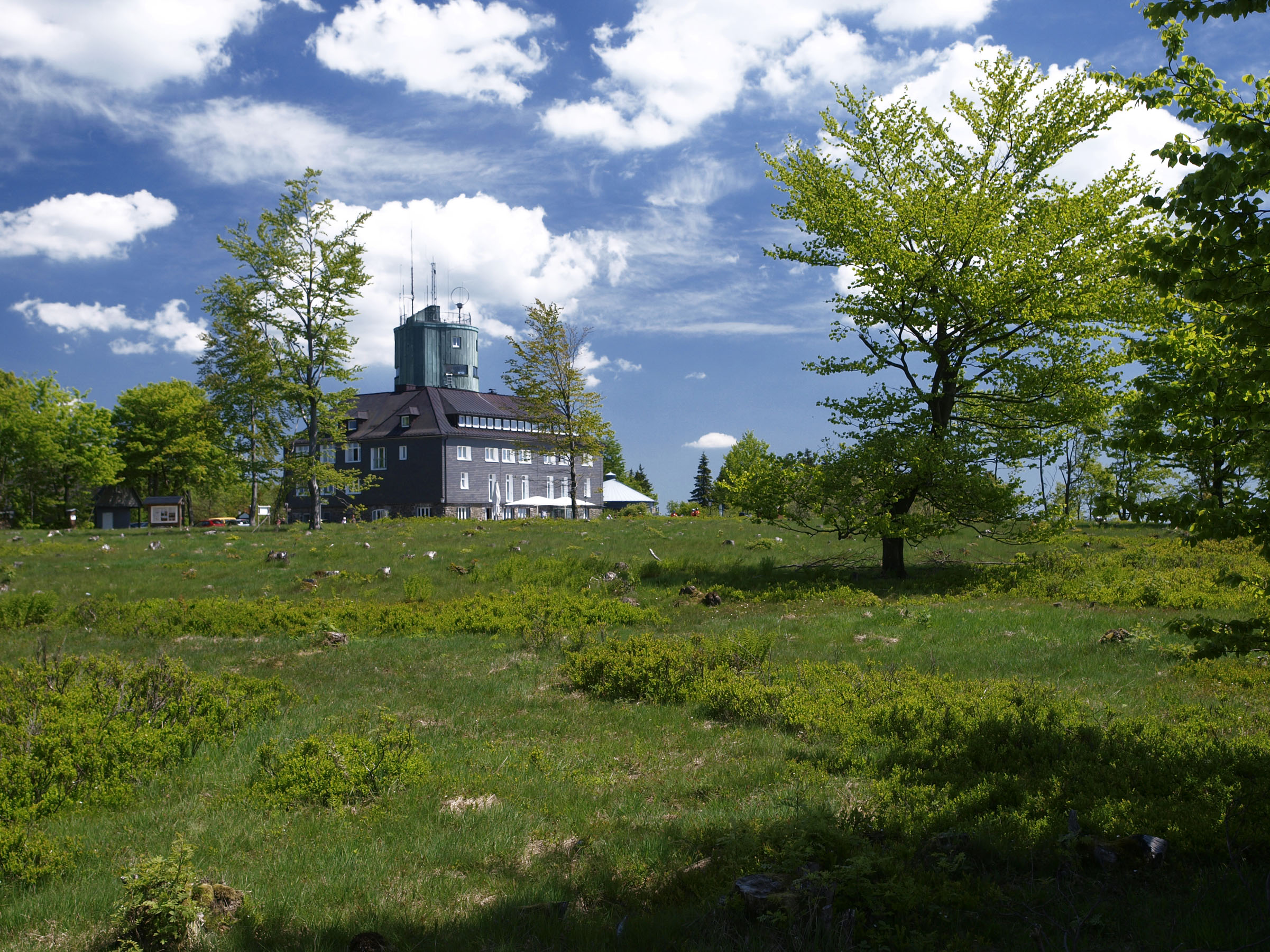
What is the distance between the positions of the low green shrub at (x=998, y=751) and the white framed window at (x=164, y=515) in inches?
2594

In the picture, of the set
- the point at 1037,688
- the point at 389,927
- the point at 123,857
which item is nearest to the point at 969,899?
the point at 389,927

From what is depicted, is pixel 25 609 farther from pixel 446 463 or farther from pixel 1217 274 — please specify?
pixel 446 463

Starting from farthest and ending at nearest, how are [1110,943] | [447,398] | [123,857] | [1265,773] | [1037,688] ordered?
1. [447,398]
2. [1037,688]
3. [1265,773]
4. [123,857]
5. [1110,943]

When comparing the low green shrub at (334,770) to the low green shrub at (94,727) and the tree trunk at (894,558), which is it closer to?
the low green shrub at (94,727)

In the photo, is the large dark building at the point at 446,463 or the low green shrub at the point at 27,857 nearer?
the low green shrub at the point at 27,857

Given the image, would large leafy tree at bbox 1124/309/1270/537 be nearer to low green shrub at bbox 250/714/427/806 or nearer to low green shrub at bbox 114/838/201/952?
low green shrub at bbox 250/714/427/806

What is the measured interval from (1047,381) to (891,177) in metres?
6.98

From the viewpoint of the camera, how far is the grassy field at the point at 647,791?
4617 millimetres

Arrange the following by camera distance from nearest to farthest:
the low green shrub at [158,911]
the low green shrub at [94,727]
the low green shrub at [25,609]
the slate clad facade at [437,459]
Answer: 1. the low green shrub at [158,911]
2. the low green shrub at [94,727]
3. the low green shrub at [25,609]
4. the slate clad facade at [437,459]

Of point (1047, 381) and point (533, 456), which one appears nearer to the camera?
point (1047, 381)

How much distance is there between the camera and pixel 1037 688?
9219mm

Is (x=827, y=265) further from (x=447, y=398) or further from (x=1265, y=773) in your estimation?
(x=447, y=398)

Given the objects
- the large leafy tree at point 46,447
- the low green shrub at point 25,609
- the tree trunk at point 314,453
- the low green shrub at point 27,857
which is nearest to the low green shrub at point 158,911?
the low green shrub at point 27,857

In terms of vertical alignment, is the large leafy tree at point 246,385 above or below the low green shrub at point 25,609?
above
